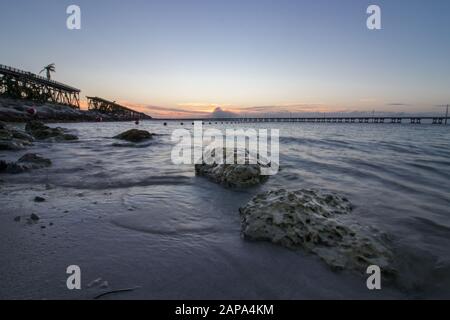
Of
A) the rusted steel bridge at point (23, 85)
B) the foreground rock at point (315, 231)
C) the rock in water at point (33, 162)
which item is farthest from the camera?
Result: the rusted steel bridge at point (23, 85)

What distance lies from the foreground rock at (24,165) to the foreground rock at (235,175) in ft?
17.0

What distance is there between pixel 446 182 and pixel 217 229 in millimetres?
7616

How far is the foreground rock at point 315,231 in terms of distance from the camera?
3.43 metres

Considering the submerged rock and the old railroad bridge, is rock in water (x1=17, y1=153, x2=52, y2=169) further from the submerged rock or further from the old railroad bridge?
the old railroad bridge

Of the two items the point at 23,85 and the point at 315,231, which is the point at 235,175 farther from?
the point at 23,85

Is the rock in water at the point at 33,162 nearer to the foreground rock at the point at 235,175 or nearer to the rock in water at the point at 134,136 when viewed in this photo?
the foreground rock at the point at 235,175

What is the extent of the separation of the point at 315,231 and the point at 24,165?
845cm

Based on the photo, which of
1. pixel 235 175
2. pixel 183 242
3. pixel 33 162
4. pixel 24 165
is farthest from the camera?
pixel 33 162

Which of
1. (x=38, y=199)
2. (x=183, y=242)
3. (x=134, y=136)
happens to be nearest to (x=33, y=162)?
(x=38, y=199)

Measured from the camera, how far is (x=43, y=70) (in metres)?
81.1

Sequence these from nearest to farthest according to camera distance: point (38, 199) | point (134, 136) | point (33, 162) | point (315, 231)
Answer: point (315, 231) → point (38, 199) → point (33, 162) → point (134, 136)

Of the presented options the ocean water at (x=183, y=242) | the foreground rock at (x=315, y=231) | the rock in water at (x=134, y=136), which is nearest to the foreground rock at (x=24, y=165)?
the ocean water at (x=183, y=242)

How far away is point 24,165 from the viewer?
799 cm

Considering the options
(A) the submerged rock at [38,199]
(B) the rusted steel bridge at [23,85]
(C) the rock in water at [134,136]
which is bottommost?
(A) the submerged rock at [38,199]
